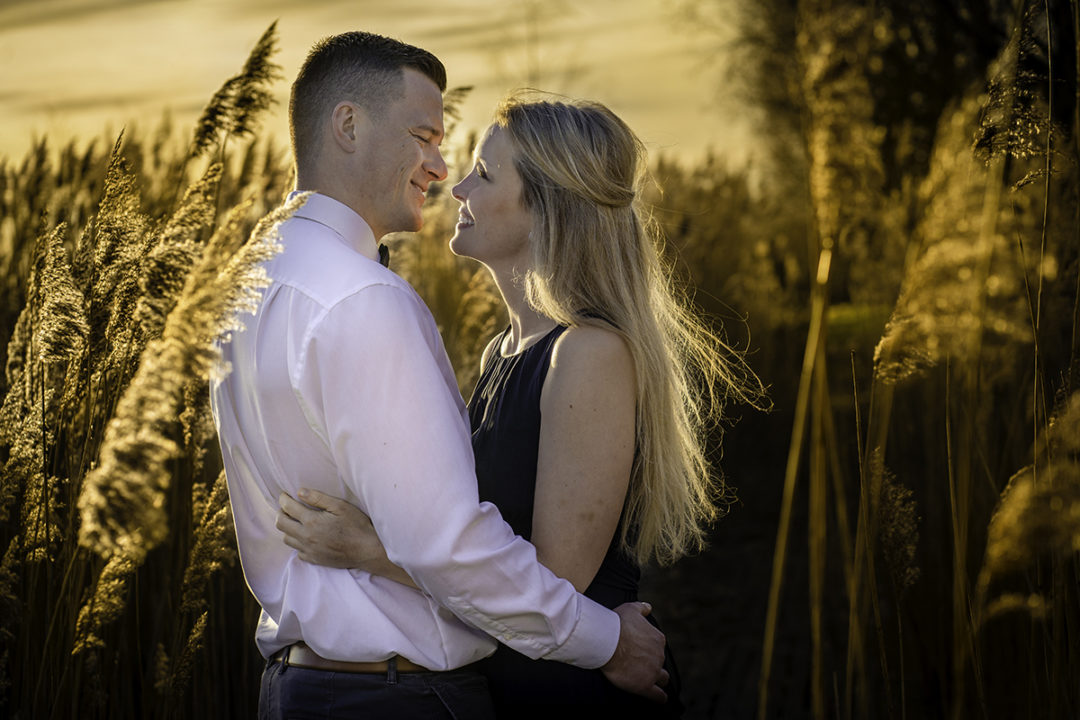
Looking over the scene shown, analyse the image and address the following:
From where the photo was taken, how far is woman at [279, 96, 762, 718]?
1.68m

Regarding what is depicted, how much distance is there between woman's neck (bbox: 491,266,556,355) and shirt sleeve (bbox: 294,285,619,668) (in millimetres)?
578

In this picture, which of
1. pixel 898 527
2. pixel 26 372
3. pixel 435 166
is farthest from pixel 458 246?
pixel 898 527

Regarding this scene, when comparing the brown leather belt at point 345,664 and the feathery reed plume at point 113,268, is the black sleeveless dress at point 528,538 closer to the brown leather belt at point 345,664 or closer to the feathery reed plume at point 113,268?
the brown leather belt at point 345,664

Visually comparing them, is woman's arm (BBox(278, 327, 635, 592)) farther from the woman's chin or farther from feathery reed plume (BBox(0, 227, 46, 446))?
feathery reed plume (BBox(0, 227, 46, 446))

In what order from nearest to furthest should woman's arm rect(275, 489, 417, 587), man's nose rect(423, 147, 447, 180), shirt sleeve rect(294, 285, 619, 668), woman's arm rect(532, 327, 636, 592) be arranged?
shirt sleeve rect(294, 285, 619, 668) → woman's arm rect(275, 489, 417, 587) → woman's arm rect(532, 327, 636, 592) → man's nose rect(423, 147, 447, 180)

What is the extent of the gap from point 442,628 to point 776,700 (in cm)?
222

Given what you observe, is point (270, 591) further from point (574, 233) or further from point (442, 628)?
point (574, 233)

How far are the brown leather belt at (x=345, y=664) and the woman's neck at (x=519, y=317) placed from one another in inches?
28.1

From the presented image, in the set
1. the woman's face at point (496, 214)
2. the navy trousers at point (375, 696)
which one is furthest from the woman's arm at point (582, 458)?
the woman's face at point (496, 214)

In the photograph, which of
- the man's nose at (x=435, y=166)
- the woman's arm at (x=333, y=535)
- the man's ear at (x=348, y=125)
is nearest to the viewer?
the woman's arm at (x=333, y=535)

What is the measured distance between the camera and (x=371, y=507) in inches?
54.7

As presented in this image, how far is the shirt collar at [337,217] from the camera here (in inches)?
65.1

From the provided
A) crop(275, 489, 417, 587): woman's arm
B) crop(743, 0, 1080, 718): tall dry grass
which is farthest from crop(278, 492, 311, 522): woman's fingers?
crop(743, 0, 1080, 718): tall dry grass

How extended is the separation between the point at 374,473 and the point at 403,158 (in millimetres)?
692
